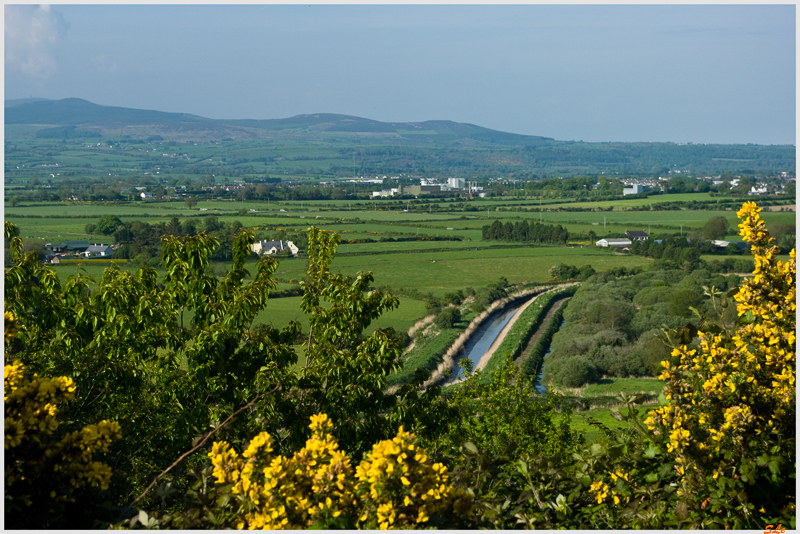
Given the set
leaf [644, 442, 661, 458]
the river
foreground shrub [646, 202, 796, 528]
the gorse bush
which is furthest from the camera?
the river

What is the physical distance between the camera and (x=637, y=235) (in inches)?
3046

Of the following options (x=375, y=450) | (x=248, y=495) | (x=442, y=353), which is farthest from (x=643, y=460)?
(x=442, y=353)

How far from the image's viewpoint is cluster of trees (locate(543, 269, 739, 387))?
31000mm

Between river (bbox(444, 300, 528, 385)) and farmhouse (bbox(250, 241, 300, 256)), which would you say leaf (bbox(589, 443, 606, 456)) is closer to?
river (bbox(444, 300, 528, 385))

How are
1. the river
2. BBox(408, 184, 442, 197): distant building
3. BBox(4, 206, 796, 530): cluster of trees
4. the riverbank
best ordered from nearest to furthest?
BBox(4, 206, 796, 530): cluster of trees → the riverbank → the river → BBox(408, 184, 442, 197): distant building

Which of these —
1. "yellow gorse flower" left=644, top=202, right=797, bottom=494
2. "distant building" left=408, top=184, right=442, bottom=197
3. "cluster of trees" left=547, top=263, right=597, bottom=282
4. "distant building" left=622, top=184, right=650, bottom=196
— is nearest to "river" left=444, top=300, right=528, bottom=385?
"cluster of trees" left=547, top=263, right=597, bottom=282

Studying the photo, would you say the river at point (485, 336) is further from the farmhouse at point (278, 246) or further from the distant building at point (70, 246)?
the distant building at point (70, 246)

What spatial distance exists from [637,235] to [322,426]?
257 ft

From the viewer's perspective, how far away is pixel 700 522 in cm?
393

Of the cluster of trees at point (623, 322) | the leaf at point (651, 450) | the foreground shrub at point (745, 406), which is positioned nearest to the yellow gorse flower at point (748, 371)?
the foreground shrub at point (745, 406)

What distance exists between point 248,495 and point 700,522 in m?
2.49

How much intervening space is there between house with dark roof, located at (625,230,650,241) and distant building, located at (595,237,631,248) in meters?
0.66

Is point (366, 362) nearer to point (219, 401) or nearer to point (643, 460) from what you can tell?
point (219, 401)

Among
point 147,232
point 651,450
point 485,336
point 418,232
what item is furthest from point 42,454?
point 418,232
